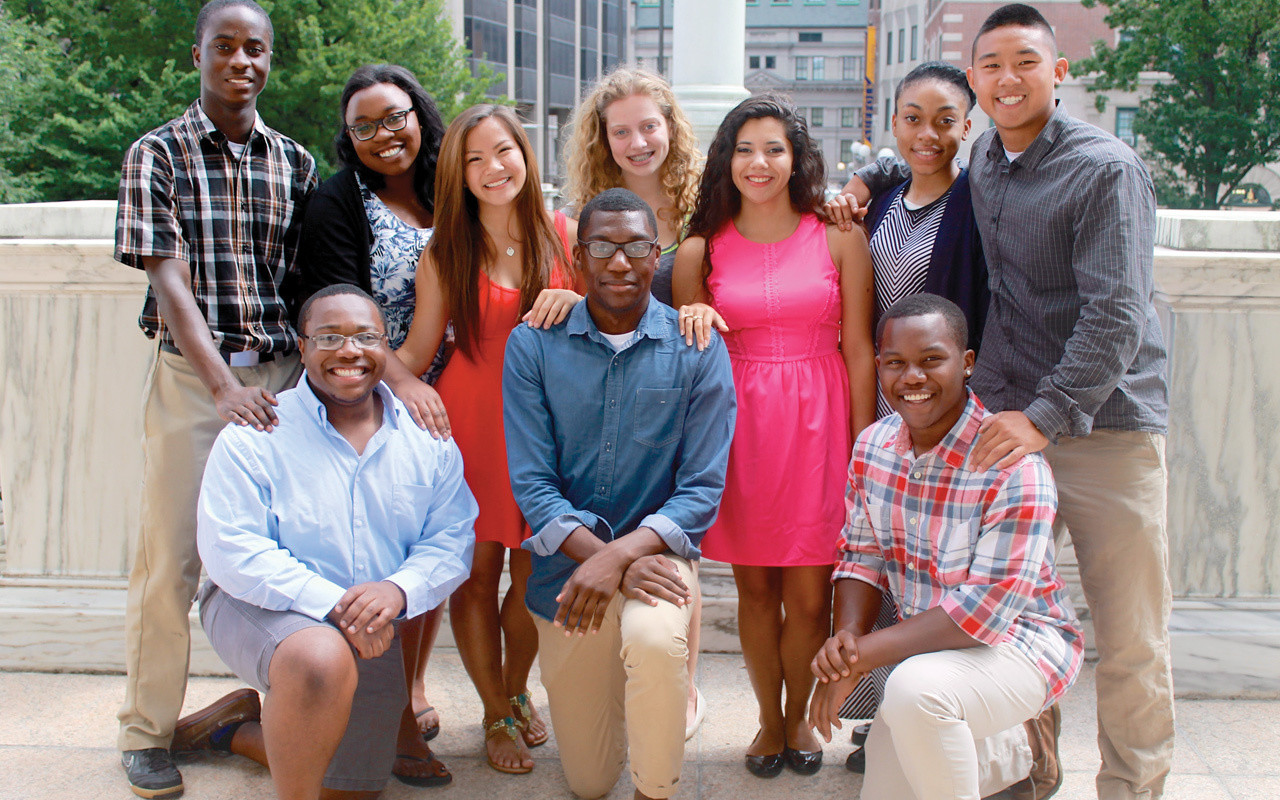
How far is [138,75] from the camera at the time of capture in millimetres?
19031

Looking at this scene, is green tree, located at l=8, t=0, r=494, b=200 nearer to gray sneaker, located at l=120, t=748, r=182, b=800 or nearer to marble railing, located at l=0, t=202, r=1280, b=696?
marble railing, located at l=0, t=202, r=1280, b=696

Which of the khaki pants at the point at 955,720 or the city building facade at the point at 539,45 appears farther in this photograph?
the city building facade at the point at 539,45

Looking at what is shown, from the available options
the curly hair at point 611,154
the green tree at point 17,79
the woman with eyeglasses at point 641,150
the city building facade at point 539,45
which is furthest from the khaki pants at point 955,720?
the city building facade at point 539,45

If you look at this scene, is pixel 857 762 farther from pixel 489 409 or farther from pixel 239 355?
pixel 239 355

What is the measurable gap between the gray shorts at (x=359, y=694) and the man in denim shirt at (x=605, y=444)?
1.50 ft

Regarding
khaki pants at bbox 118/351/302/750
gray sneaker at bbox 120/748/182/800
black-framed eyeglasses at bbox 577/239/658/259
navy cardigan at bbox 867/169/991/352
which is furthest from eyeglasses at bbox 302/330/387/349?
navy cardigan at bbox 867/169/991/352

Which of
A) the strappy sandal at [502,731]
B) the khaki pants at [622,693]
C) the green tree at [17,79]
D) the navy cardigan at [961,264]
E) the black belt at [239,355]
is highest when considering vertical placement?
the green tree at [17,79]

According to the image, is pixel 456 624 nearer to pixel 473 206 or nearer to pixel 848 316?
pixel 473 206

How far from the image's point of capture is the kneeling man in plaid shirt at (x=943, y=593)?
2455mm

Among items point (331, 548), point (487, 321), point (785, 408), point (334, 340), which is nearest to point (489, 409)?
point (487, 321)

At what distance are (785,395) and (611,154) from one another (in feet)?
4.07

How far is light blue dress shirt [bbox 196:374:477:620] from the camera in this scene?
264cm

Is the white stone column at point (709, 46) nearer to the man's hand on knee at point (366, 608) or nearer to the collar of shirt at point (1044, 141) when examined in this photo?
the collar of shirt at point (1044, 141)

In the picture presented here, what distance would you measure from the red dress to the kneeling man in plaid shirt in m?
1.10
